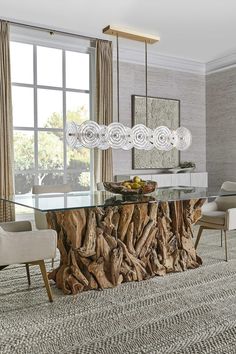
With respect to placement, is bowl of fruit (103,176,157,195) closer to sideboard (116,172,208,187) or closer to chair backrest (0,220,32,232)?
chair backrest (0,220,32,232)

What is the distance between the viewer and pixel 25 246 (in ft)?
9.04

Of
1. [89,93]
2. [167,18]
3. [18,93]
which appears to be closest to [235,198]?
[167,18]

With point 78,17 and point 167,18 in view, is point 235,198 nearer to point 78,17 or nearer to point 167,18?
point 167,18

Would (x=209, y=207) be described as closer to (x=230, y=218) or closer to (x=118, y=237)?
(x=230, y=218)

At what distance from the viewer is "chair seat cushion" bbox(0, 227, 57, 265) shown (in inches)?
106

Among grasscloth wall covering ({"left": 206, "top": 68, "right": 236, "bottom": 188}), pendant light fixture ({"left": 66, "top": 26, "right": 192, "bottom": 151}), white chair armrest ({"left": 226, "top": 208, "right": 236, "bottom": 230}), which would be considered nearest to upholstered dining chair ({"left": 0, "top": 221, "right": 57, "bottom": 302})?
pendant light fixture ({"left": 66, "top": 26, "right": 192, "bottom": 151})

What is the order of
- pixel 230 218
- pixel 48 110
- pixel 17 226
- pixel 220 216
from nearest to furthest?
pixel 17 226
pixel 230 218
pixel 220 216
pixel 48 110

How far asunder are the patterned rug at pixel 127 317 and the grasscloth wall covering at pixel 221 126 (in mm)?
4000

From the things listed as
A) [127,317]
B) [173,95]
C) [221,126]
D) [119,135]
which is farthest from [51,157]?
[127,317]

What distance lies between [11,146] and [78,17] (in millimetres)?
2046

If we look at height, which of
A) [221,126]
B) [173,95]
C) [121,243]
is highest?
[173,95]

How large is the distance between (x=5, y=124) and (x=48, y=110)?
0.90m

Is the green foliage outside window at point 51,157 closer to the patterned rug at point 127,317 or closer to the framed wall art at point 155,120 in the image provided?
the framed wall art at point 155,120

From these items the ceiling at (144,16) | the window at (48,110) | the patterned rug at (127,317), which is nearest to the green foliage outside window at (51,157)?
the window at (48,110)
